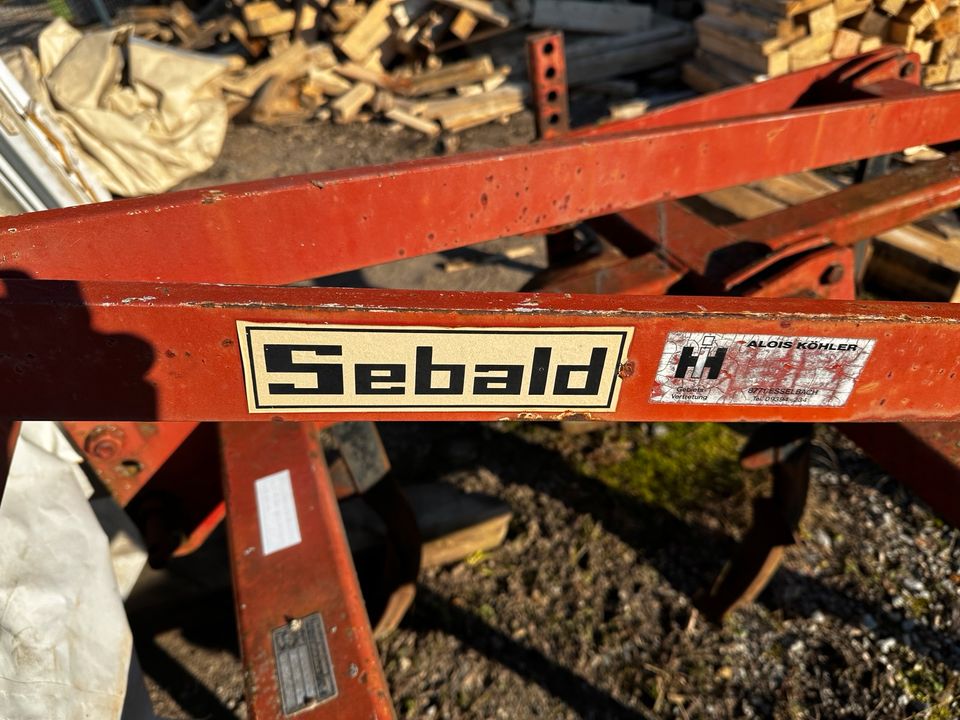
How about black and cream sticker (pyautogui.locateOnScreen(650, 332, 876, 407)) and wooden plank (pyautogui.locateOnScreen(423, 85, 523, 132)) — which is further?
wooden plank (pyautogui.locateOnScreen(423, 85, 523, 132))

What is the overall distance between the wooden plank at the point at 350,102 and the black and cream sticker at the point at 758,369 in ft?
21.6

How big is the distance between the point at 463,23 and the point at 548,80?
204 inches

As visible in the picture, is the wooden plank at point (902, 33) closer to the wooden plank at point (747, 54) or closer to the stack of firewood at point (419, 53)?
the wooden plank at point (747, 54)

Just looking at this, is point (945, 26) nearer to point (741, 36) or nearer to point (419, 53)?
point (741, 36)

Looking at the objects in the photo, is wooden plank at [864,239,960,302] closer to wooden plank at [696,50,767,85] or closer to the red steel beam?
the red steel beam

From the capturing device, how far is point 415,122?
6.87m

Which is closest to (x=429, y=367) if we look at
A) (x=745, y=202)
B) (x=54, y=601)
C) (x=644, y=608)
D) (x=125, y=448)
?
(x=125, y=448)

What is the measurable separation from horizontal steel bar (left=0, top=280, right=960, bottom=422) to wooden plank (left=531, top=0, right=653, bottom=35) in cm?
670

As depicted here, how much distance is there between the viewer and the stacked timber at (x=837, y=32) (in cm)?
491

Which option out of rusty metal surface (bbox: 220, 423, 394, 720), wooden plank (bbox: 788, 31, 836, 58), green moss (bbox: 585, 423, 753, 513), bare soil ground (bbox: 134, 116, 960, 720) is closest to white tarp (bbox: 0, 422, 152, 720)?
rusty metal surface (bbox: 220, 423, 394, 720)

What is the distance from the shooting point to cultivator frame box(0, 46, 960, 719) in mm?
1152

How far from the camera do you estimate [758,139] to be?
6.89 ft

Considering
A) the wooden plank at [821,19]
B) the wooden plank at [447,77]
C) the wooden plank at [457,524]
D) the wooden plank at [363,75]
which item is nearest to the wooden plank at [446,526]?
the wooden plank at [457,524]

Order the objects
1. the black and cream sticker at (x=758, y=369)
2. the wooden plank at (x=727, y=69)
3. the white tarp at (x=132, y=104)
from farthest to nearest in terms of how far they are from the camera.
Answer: the white tarp at (x=132, y=104) < the wooden plank at (x=727, y=69) < the black and cream sticker at (x=758, y=369)
